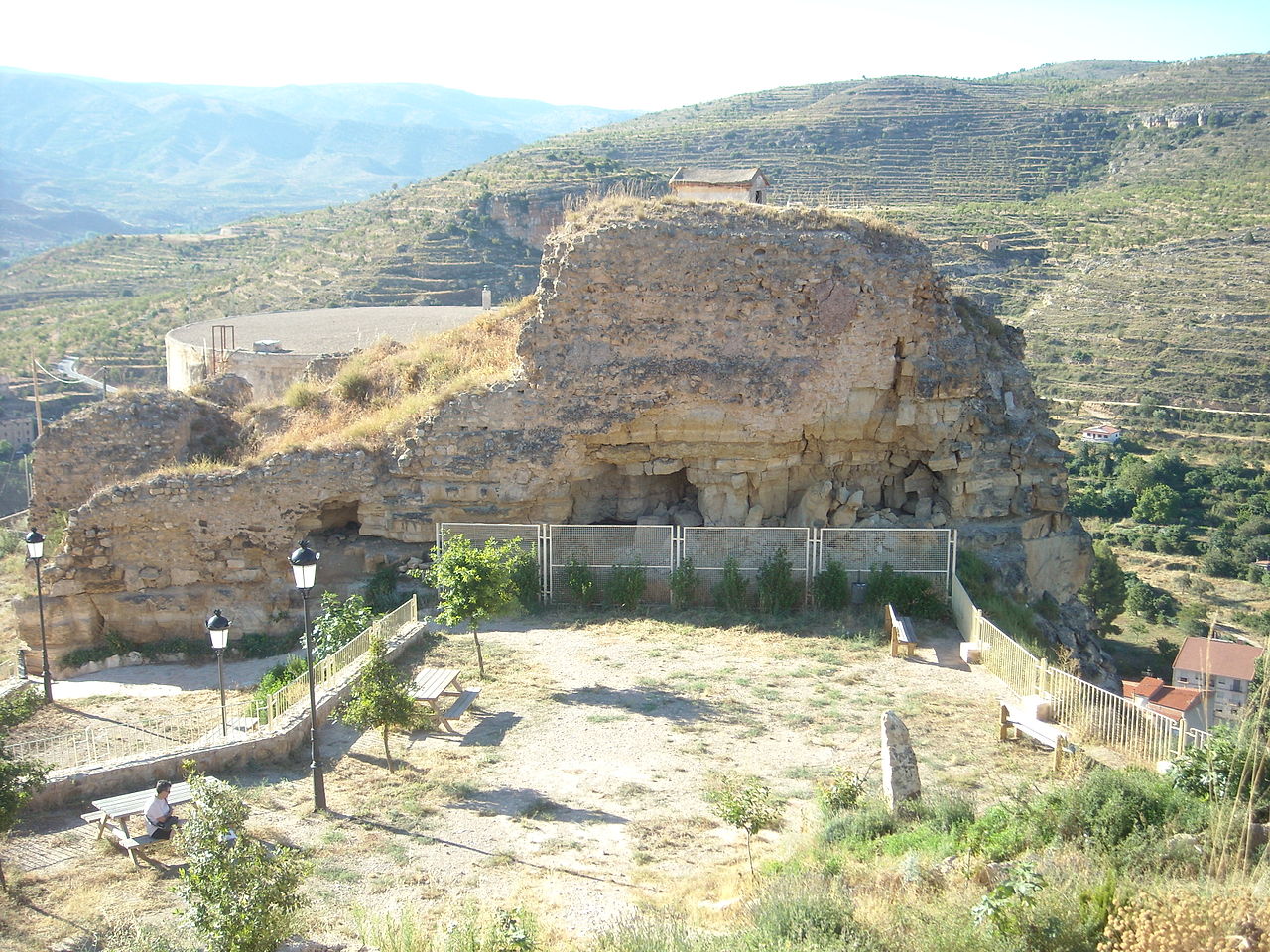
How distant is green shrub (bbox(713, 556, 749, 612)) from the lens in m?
14.8

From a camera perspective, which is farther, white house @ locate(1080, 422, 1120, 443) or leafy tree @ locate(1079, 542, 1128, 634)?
white house @ locate(1080, 422, 1120, 443)

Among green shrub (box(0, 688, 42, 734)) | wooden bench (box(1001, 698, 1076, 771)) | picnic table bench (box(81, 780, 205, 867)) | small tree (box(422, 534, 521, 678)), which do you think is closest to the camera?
picnic table bench (box(81, 780, 205, 867))

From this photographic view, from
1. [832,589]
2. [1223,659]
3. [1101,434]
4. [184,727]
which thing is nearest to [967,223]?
[1101,434]

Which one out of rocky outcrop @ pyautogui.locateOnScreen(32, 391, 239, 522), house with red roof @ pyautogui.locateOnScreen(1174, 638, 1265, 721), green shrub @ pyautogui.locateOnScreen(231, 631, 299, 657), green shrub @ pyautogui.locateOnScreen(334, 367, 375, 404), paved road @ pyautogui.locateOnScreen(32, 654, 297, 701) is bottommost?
house with red roof @ pyautogui.locateOnScreen(1174, 638, 1265, 721)

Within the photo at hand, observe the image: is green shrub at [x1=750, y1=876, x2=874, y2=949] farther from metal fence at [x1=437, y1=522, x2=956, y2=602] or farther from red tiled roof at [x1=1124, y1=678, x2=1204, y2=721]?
red tiled roof at [x1=1124, y1=678, x2=1204, y2=721]

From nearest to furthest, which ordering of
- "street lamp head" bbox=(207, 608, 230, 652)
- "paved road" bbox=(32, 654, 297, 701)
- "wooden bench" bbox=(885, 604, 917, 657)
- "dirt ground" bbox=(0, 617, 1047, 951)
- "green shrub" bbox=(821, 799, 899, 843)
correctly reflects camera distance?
1. "dirt ground" bbox=(0, 617, 1047, 951)
2. "green shrub" bbox=(821, 799, 899, 843)
3. "street lamp head" bbox=(207, 608, 230, 652)
4. "wooden bench" bbox=(885, 604, 917, 657)
5. "paved road" bbox=(32, 654, 297, 701)

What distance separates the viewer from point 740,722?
35.7 ft

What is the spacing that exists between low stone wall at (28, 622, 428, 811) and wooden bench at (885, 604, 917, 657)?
6.80 metres

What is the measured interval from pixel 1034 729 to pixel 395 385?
11.5 metres

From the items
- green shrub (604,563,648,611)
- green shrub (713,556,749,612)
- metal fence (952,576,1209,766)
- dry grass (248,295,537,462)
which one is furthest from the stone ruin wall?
metal fence (952,576,1209,766)

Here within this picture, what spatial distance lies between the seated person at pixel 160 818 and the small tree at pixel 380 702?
1789mm

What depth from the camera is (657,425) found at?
1584cm

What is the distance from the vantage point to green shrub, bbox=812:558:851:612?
576 inches

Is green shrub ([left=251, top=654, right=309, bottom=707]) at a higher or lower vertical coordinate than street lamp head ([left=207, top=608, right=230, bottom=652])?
lower
